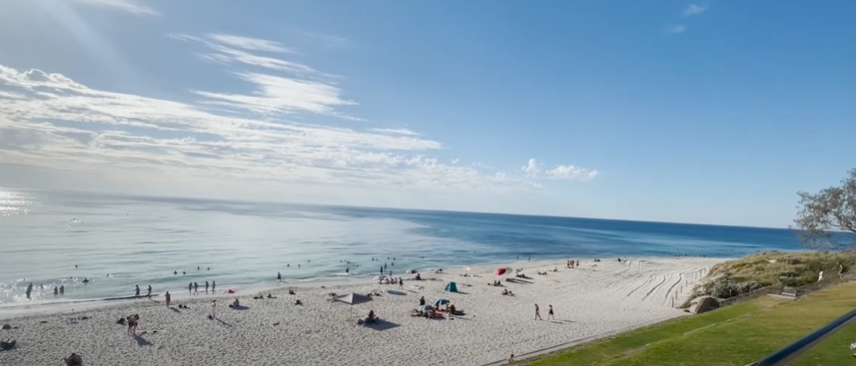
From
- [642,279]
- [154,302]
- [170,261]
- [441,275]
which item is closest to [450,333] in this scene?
[154,302]

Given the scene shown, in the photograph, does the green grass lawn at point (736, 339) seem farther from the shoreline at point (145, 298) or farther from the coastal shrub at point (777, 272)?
the shoreline at point (145, 298)

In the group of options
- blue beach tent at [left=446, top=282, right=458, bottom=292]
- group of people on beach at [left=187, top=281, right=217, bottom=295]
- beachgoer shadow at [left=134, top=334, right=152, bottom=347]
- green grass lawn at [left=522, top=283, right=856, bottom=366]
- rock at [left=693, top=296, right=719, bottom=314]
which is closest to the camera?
green grass lawn at [left=522, top=283, right=856, bottom=366]

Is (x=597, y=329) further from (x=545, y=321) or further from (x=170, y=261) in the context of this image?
(x=170, y=261)

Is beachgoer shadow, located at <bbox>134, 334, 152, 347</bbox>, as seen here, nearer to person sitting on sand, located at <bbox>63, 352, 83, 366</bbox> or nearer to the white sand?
the white sand

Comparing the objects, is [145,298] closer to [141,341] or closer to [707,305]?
[141,341]

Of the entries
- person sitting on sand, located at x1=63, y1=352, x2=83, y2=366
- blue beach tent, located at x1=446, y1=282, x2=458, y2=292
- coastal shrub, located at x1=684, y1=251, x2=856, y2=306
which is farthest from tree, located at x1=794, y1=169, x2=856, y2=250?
person sitting on sand, located at x1=63, y1=352, x2=83, y2=366

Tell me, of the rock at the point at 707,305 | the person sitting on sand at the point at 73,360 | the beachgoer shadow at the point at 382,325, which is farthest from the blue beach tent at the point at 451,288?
the person sitting on sand at the point at 73,360
